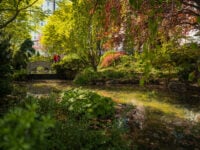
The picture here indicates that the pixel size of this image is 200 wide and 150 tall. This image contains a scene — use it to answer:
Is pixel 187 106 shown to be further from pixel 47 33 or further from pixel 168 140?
pixel 47 33

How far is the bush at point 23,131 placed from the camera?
61.9 inches

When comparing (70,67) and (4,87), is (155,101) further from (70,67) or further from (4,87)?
(70,67)

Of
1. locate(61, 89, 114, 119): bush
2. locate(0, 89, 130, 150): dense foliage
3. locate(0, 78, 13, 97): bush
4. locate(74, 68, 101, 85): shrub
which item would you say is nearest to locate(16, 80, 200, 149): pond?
locate(0, 89, 130, 150): dense foliage

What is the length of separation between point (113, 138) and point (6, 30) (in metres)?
15.6

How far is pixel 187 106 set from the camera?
11320mm

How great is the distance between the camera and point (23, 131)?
1.63 m

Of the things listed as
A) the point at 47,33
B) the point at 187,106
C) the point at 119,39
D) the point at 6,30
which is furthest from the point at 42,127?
the point at 47,33

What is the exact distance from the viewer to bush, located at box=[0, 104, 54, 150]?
5.16 ft

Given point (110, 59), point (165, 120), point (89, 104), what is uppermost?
point (110, 59)

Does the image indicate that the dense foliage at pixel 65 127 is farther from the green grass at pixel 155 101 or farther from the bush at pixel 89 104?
the green grass at pixel 155 101

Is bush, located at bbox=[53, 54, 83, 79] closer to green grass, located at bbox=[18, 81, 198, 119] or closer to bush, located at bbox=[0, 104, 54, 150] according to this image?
green grass, located at bbox=[18, 81, 198, 119]

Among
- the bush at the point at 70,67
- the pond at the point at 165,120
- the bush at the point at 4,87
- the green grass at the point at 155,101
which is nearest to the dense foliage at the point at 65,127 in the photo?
the pond at the point at 165,120

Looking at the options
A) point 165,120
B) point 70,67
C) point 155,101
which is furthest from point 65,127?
point 70,67

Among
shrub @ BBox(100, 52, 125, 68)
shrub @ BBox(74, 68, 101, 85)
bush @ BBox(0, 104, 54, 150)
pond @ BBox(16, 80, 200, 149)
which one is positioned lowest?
pond @ BBox(16, 80, 200, 149)
